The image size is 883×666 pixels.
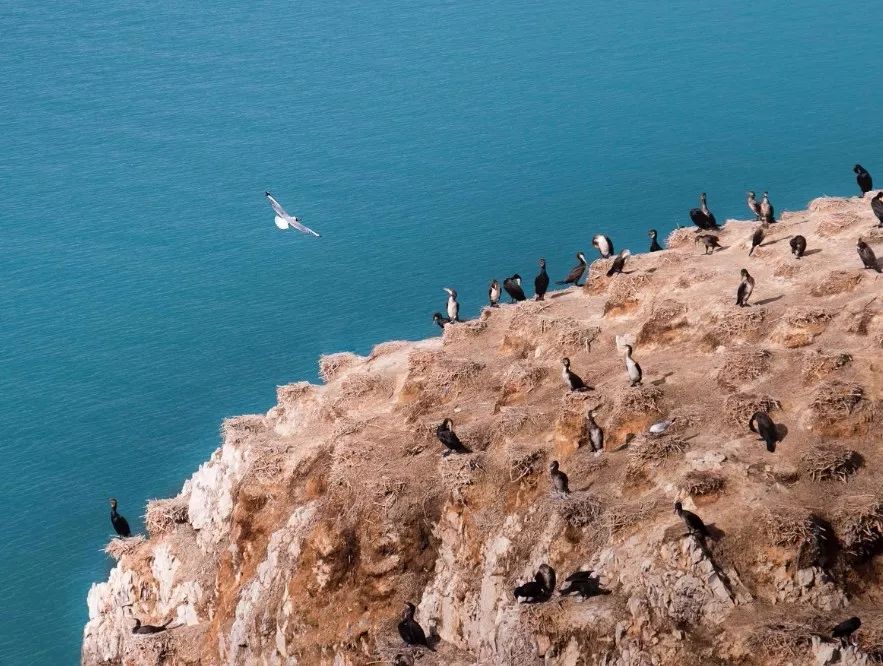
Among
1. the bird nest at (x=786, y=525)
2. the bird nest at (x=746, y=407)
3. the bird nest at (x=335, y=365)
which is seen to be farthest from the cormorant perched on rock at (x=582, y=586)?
the bird nest at (x=335, y=365)

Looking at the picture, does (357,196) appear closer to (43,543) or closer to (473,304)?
(473,304)

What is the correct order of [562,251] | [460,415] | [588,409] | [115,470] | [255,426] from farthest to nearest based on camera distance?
[562,251], [115,470], [255,426], [460,415], [588,409]

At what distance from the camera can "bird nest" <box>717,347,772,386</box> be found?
104ft

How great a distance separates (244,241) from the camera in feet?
294

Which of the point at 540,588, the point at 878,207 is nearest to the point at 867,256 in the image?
the point at 878,207

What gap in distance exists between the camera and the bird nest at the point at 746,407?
2966 cm

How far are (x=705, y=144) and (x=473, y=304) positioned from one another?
1284 inches

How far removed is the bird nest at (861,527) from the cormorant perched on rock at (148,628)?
22.8 meters

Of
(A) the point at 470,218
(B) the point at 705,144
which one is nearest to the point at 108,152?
(A) the point at 470,218

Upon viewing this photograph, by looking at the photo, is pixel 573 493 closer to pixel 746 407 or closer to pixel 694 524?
pixel 746 407

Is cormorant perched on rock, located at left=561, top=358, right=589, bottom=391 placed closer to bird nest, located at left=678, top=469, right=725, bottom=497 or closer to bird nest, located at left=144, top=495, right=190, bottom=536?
bird nest, located at left=678, top=469, right=725, bottom=497

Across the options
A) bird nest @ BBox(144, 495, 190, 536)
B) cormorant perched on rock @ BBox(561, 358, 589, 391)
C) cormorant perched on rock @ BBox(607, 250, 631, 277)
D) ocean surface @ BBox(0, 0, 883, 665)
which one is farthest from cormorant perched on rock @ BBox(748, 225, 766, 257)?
ocean surface @ BBox(0, 0, 883, 665)

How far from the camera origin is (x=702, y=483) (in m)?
27.6

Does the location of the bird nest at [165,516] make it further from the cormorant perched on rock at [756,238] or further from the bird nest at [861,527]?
the bird nest at [861,527]
